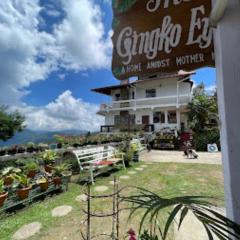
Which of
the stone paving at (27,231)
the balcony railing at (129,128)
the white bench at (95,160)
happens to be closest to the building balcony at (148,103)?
the balcony railing at (129,128)

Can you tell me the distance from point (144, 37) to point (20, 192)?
13.5ft

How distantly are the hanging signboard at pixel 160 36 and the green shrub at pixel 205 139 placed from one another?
15268mm

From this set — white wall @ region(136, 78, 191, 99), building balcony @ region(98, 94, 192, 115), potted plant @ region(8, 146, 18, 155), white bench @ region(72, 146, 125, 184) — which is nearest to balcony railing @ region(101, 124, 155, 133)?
building balcony @ region(98, 94, 192, 115)

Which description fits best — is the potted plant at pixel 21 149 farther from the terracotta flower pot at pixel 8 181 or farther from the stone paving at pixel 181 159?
the stone paving at pixel 181 159

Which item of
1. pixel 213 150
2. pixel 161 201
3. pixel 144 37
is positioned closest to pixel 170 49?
pixel 144 37

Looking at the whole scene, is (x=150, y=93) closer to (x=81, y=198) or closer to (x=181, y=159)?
(x=181, y=159)

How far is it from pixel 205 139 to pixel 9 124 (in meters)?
15.7

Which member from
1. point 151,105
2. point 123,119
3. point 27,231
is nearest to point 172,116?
point 151,105

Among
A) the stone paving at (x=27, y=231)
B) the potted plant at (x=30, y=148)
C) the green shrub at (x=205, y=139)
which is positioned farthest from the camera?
the green shrub at (x=205, y=139)

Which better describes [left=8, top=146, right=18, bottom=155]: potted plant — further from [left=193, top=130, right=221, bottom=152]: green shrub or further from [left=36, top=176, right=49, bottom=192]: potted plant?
[left=193, top=130, right=221, bottom=152]: green shrub

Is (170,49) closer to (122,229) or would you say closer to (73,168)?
(122,229)

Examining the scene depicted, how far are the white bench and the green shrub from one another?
9228 millimetres

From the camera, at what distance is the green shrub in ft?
51.1

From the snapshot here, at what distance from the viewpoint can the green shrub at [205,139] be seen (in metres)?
15.6
